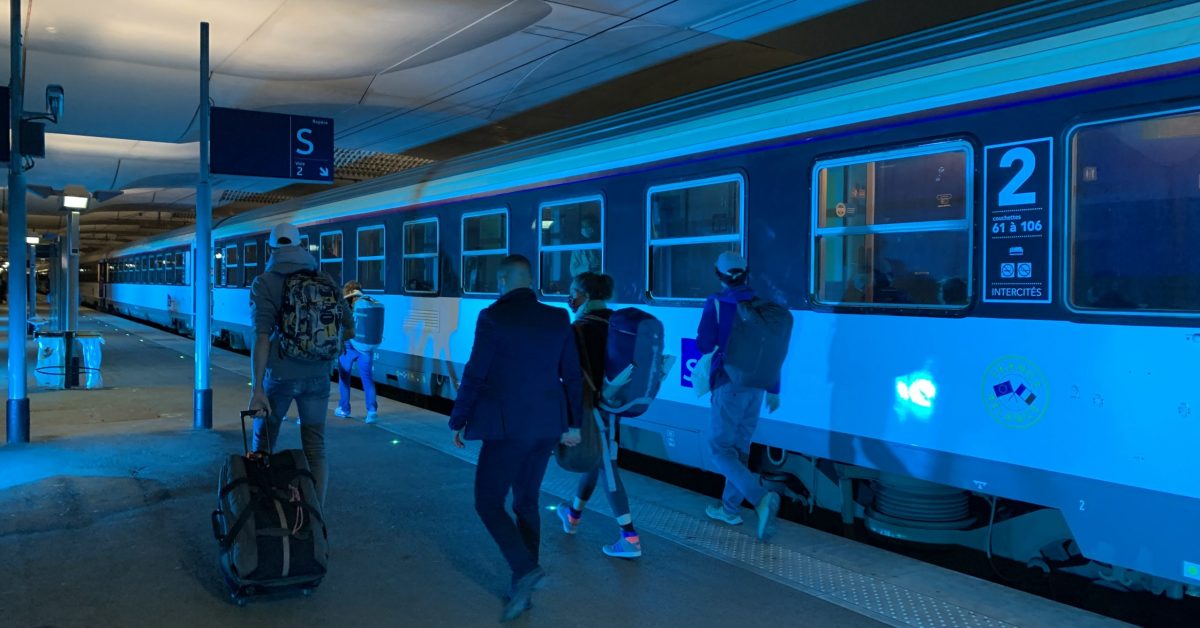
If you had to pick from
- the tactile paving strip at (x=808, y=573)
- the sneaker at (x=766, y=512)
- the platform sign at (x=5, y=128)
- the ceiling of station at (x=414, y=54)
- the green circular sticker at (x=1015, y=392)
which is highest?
the ceiling of station at (x=414, y=54)

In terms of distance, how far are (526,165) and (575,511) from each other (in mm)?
4005

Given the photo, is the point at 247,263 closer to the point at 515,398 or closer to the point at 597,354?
the point at 597,354

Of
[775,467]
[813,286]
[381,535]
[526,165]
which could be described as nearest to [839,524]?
[775,467]

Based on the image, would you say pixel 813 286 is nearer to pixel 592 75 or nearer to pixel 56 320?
pixel 592 75

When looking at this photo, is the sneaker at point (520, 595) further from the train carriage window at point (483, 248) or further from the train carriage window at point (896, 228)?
the train carriage window at point (483, 248)

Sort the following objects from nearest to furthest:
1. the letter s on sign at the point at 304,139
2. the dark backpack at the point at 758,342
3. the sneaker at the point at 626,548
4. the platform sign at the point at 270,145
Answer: the sneaker at the point at 626,548 → the dark backpack at the point at 758,342 → the platform sign at the point at 270,145 → the letter s on sign at the point at 304,139

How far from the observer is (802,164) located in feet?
19.3

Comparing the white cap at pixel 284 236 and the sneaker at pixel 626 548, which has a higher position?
the white cap at pixel 284 236

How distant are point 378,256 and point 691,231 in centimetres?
624

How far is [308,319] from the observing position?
536 cm

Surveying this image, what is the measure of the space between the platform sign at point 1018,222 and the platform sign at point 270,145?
767cm

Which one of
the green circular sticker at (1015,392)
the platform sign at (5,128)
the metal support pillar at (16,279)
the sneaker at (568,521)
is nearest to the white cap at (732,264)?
the green circular sticker at (1015,392)

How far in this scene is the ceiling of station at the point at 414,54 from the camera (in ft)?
33.4

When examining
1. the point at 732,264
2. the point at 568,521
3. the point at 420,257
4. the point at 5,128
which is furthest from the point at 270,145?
the point at 732,264
